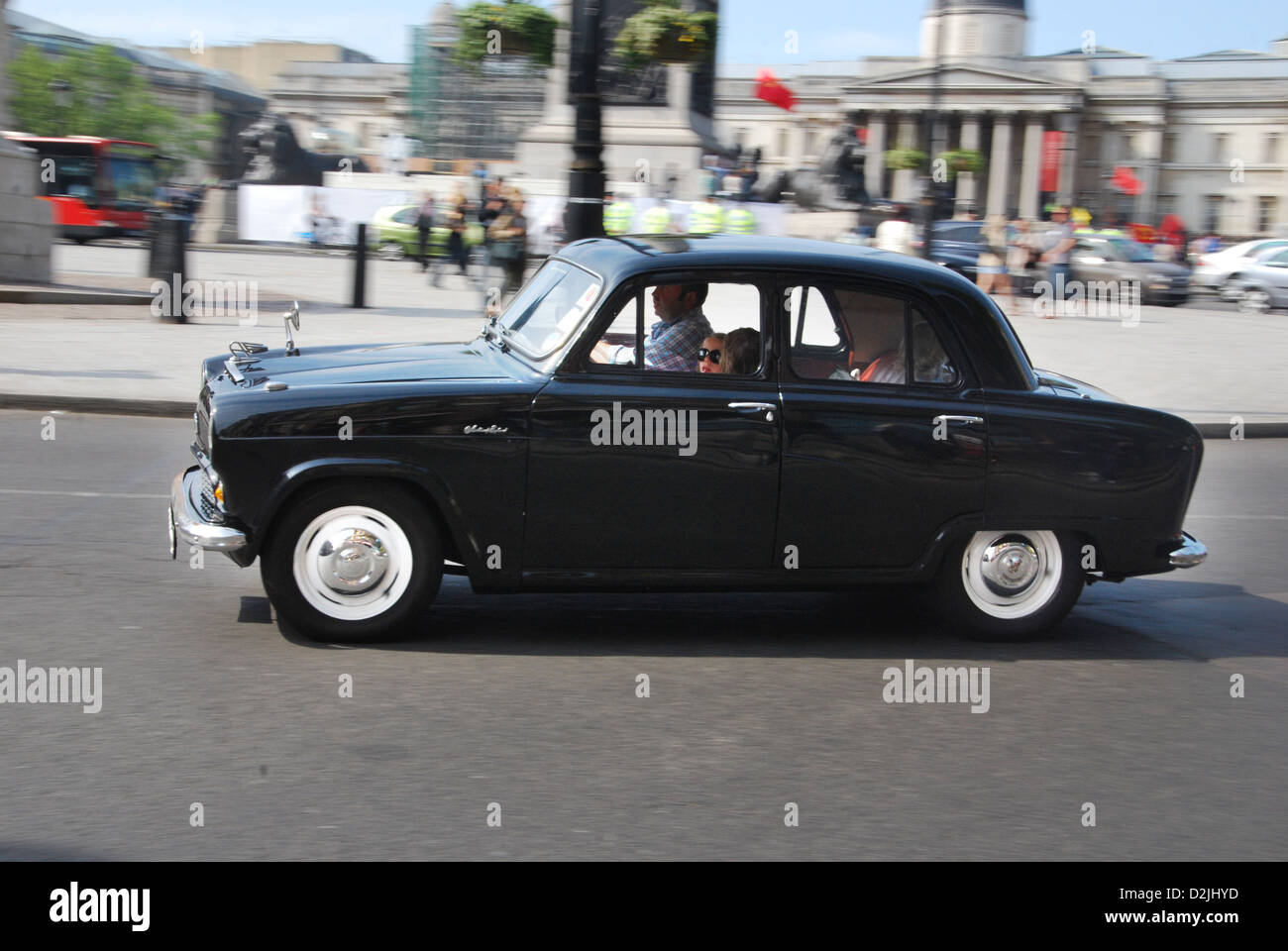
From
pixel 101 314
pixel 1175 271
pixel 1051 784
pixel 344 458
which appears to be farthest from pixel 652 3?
pixel 1175 271

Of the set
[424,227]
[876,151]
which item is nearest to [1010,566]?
[424,227]

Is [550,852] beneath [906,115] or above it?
beneath

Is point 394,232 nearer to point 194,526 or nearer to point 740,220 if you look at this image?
point 740,220

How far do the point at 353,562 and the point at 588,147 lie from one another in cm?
712

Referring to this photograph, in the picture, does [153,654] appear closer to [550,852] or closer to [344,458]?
[344,458]

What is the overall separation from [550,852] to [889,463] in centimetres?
262

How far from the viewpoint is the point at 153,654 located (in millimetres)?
5684

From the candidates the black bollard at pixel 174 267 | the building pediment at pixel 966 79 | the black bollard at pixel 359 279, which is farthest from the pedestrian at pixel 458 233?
the building pediment at pixel 966 79

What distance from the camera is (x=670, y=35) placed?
13.7m

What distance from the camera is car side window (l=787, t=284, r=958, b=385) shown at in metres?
6.21

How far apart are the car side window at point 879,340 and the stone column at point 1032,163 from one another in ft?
334

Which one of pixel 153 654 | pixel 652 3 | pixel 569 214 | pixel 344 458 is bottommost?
pixel 153 654

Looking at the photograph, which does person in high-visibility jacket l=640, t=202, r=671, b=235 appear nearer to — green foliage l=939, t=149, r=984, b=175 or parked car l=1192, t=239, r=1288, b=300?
parked car l=1192, t=239, r=1288, b=300

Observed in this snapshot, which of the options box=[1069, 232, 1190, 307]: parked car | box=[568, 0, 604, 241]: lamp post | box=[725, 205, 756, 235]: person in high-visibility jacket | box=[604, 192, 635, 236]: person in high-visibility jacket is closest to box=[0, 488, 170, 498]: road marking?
box=[568, 0, 604, 241]: lamp post
